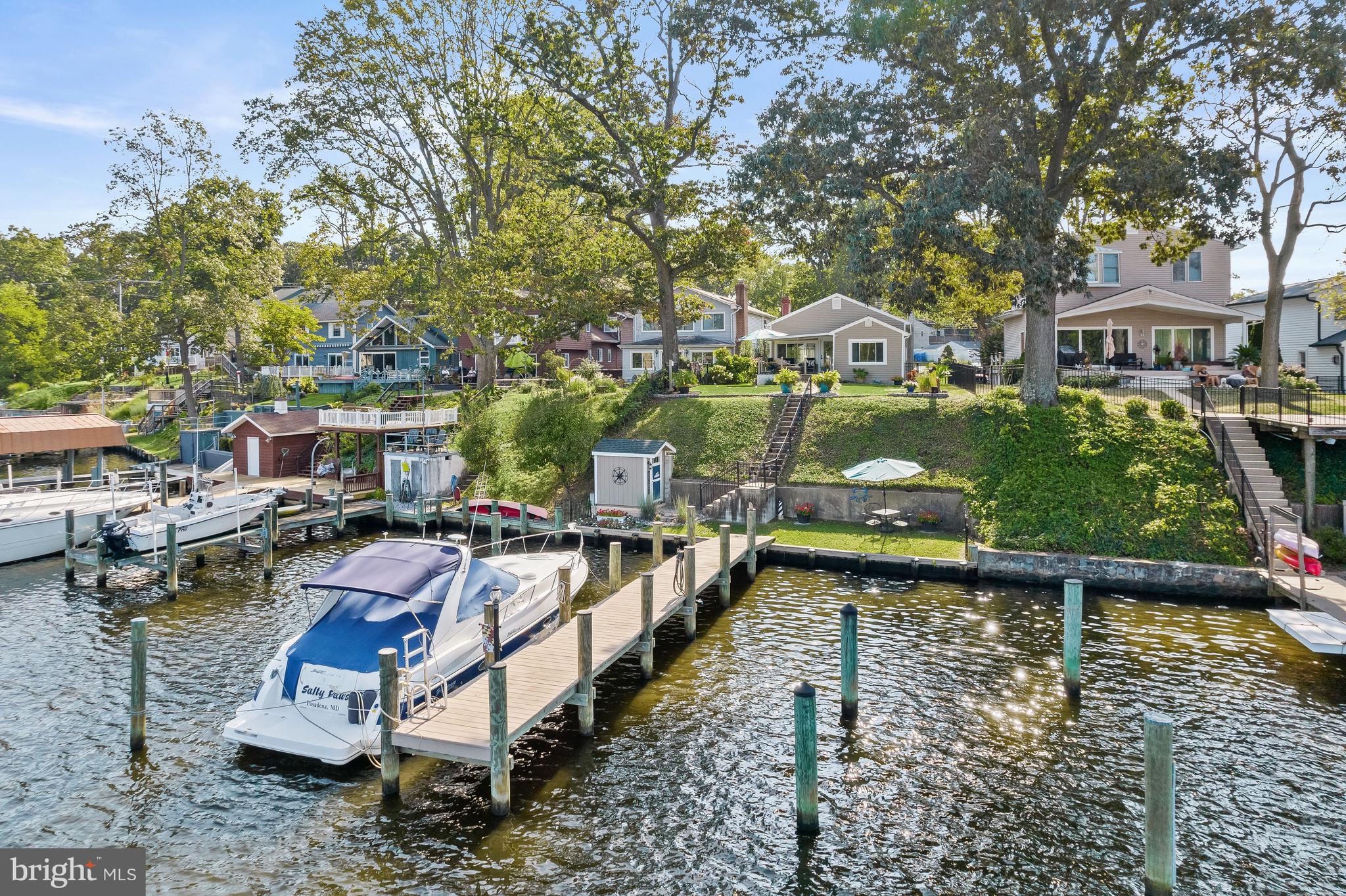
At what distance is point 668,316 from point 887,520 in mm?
18183

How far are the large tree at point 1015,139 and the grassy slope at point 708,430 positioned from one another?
8939 mm

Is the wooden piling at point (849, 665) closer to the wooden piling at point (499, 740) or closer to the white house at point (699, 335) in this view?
the wooden piling at point (499, 740)

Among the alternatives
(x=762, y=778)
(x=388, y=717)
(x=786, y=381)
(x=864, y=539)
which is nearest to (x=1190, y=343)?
(x=786, y=381)

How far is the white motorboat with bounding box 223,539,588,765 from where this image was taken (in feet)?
39.1

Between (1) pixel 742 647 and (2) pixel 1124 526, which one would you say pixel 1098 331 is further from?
(1) pixel 742 647

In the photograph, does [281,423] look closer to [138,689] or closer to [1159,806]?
[138,689]

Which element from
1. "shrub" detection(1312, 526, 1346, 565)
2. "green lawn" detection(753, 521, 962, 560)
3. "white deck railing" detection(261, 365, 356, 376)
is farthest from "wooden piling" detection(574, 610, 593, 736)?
"white deck railing" detection(261, 365, 356, 376)

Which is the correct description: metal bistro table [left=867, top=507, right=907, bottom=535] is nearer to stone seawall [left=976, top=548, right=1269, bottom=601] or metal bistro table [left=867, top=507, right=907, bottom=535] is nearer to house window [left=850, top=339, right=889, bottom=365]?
stone seawall [left=976, top=548, right=1269, bottom=601]

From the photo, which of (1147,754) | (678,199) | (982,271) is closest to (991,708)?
(1147,754)

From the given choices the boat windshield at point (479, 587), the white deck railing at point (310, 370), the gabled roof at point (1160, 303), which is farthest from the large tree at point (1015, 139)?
the white deck railing at point (310, 370)

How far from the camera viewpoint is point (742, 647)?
56.8 feet

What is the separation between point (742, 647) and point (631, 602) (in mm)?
2833

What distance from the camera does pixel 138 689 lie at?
1265 centimetres

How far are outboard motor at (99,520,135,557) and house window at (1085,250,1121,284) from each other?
44626 mm
